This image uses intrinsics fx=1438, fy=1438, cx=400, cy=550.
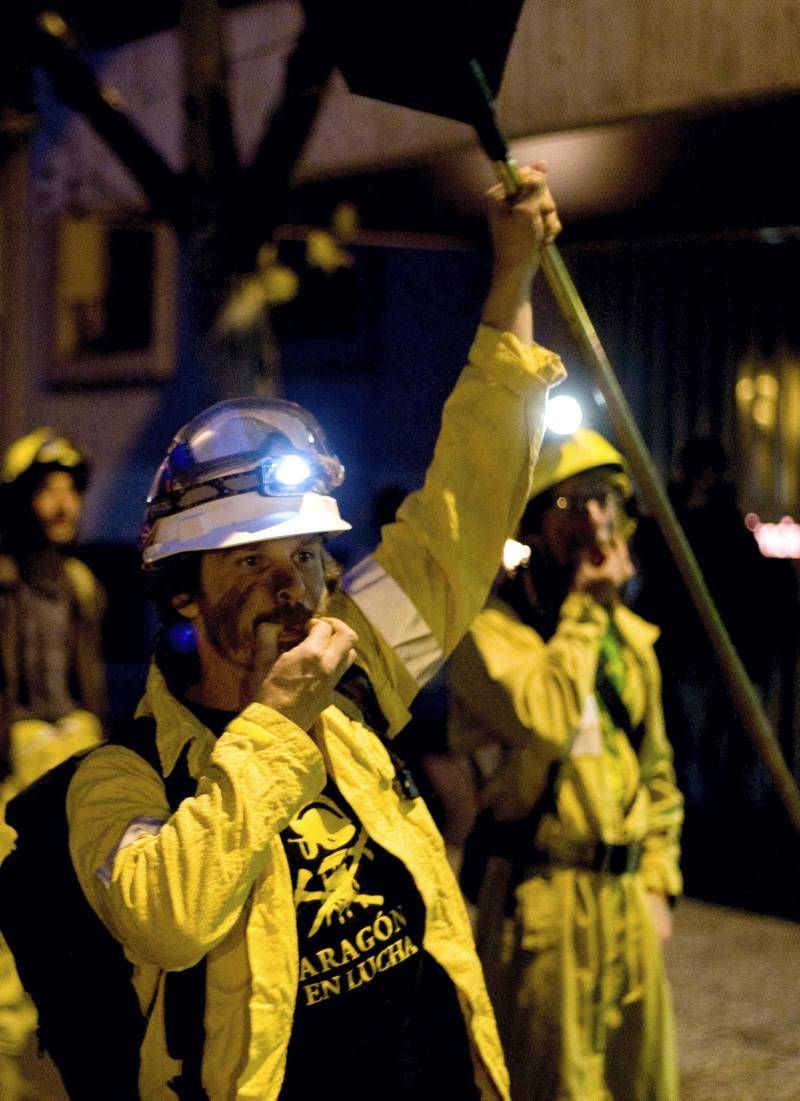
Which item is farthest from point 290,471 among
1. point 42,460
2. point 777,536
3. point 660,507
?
point 777,536

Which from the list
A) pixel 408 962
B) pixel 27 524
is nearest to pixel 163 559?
pixel 408 962

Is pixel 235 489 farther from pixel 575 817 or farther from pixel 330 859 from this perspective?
pixel 575 817

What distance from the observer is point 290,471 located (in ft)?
7.54

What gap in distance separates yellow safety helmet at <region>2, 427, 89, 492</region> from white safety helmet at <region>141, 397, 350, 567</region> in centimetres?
370

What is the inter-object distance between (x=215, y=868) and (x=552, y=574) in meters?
2.11

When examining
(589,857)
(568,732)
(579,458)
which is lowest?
(589,857)

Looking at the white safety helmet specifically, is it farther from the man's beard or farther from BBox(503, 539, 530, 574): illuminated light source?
BBox(503, 539, 530, 574): illuminated light source

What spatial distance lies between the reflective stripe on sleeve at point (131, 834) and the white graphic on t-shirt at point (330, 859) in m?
0.24

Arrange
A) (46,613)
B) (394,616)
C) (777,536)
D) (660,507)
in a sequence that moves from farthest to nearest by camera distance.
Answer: (777,536) < (46,613) < (660,507) < (394,616)

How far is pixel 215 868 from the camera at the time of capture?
184 centimetres

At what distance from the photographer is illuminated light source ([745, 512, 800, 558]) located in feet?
24.4

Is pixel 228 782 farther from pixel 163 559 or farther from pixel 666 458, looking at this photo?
pixel 666 458

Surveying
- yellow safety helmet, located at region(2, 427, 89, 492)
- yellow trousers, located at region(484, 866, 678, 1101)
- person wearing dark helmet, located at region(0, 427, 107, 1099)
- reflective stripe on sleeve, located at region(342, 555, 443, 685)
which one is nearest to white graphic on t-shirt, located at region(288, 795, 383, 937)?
reflective stripe on sleeve, located at region(342, 555, 443, 685)

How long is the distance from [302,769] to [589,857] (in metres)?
1.79
